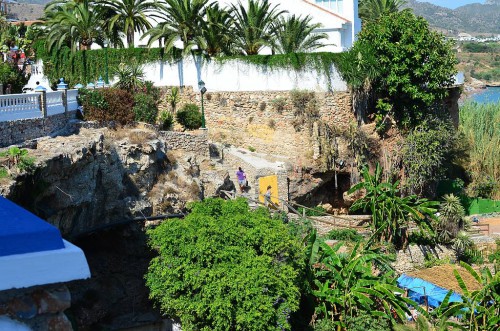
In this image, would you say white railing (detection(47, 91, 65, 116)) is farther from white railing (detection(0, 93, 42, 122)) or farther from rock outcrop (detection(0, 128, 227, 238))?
rock outcrop (detection(0, 128, 227, 238))

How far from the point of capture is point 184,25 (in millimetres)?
30484

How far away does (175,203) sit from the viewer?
26.0m

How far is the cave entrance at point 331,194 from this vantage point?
31625 millimetres

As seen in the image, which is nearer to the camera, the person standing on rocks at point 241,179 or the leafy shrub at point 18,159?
the leafy shrub at point 18,159

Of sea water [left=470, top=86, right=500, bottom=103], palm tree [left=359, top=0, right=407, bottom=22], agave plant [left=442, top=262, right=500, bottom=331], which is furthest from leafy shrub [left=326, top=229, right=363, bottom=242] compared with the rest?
sea water [left=470, top=86, right=500, bottom=103]

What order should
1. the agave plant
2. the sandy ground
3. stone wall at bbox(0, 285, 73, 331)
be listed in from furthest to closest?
the sandy ground, the agave plant, stone wall at bbox(0, 285, 73, 331)

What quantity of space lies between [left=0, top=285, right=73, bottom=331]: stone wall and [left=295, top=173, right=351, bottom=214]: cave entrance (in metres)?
27.7

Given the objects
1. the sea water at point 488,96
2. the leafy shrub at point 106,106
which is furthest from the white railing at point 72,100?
the sea water at point 488,96

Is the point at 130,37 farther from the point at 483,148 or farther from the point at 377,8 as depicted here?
the point at 483,148

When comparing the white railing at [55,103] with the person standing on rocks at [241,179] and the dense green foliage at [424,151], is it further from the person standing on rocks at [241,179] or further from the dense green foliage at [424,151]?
the dense green foliage at [424,151]

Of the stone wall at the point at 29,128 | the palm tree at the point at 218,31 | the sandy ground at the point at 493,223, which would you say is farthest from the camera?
the sandy ground at the point at 493,223

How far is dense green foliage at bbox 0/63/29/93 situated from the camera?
25.1 meters

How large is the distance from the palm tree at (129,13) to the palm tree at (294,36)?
537 centimetres

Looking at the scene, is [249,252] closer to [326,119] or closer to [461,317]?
[461,317]
